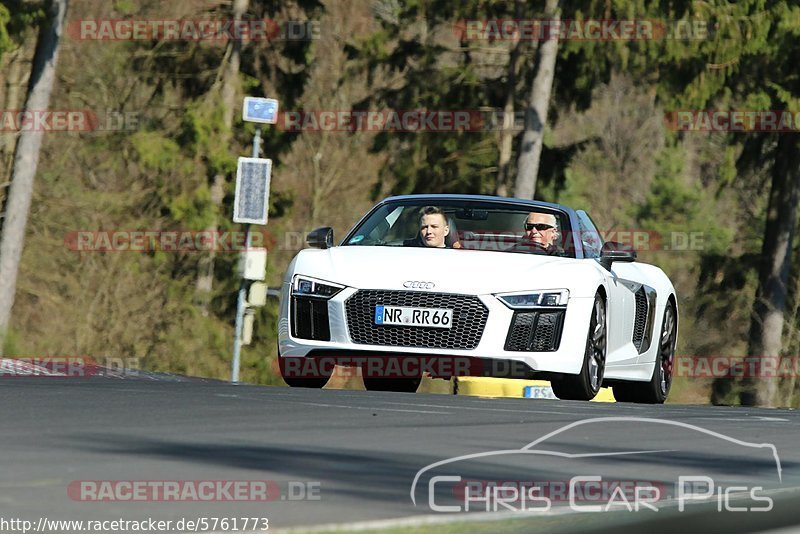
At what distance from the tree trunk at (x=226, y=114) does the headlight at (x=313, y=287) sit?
90.0 feet

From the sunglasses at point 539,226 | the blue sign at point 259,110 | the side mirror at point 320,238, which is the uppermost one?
the blue sign at point 259,110

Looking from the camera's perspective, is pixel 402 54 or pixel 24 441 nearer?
pixel 24 441

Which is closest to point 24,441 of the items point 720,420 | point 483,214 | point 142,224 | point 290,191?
point 720,420

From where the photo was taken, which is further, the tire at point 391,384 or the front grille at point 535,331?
the tire at point 391,384

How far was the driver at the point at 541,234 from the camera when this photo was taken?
13055 mm

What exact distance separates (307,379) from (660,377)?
352 cm

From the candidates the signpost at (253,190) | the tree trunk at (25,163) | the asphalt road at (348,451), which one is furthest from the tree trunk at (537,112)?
the asphalt road at (348,451)

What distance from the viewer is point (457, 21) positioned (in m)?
35.2

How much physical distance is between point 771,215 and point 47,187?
51.4 feet

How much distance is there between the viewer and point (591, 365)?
12586 mm

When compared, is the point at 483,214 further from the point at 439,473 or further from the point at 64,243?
the point at 64,243

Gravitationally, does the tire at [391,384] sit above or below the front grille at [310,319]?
below

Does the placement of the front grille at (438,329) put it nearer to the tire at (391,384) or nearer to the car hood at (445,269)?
the car hood at (445,269)

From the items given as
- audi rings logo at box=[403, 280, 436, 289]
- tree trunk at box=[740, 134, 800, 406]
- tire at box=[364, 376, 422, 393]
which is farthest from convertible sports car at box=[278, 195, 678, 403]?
tree trunk at box=[740, 134, 800, 406]
